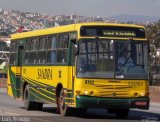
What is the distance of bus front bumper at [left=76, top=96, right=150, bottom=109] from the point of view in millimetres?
19203

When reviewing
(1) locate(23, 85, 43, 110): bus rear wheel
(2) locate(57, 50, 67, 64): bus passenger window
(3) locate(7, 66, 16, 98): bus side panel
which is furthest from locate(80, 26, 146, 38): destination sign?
(3) locate(7, 66, 16, 98): bus side panel

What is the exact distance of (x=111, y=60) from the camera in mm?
19531

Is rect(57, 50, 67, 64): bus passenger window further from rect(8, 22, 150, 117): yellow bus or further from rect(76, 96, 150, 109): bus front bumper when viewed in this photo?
rect(76, 96, 150, 109): bus front bumper

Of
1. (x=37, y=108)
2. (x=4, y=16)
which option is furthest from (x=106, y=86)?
(x=4, y=16)

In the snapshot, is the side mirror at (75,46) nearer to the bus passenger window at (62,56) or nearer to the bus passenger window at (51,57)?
the bus passenger window at (62,56)

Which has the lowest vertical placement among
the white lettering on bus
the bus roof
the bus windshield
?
the white lettering on bus

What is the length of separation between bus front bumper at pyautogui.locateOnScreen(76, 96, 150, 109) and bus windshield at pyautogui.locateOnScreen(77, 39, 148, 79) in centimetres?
73

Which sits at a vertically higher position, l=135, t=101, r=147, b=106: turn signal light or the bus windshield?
the bus windshield

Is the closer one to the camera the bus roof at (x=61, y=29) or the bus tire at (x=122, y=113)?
the bus roof at (x=61, y=29)

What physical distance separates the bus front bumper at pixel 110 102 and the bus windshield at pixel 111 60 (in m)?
0.73

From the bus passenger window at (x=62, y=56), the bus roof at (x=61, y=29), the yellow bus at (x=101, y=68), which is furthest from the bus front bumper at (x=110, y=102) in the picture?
the bus roof at (x=61, y=29)

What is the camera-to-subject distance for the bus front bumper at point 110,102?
1920cm

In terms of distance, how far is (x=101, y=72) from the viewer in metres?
19.4

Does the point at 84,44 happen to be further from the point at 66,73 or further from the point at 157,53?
the point at 157,53
